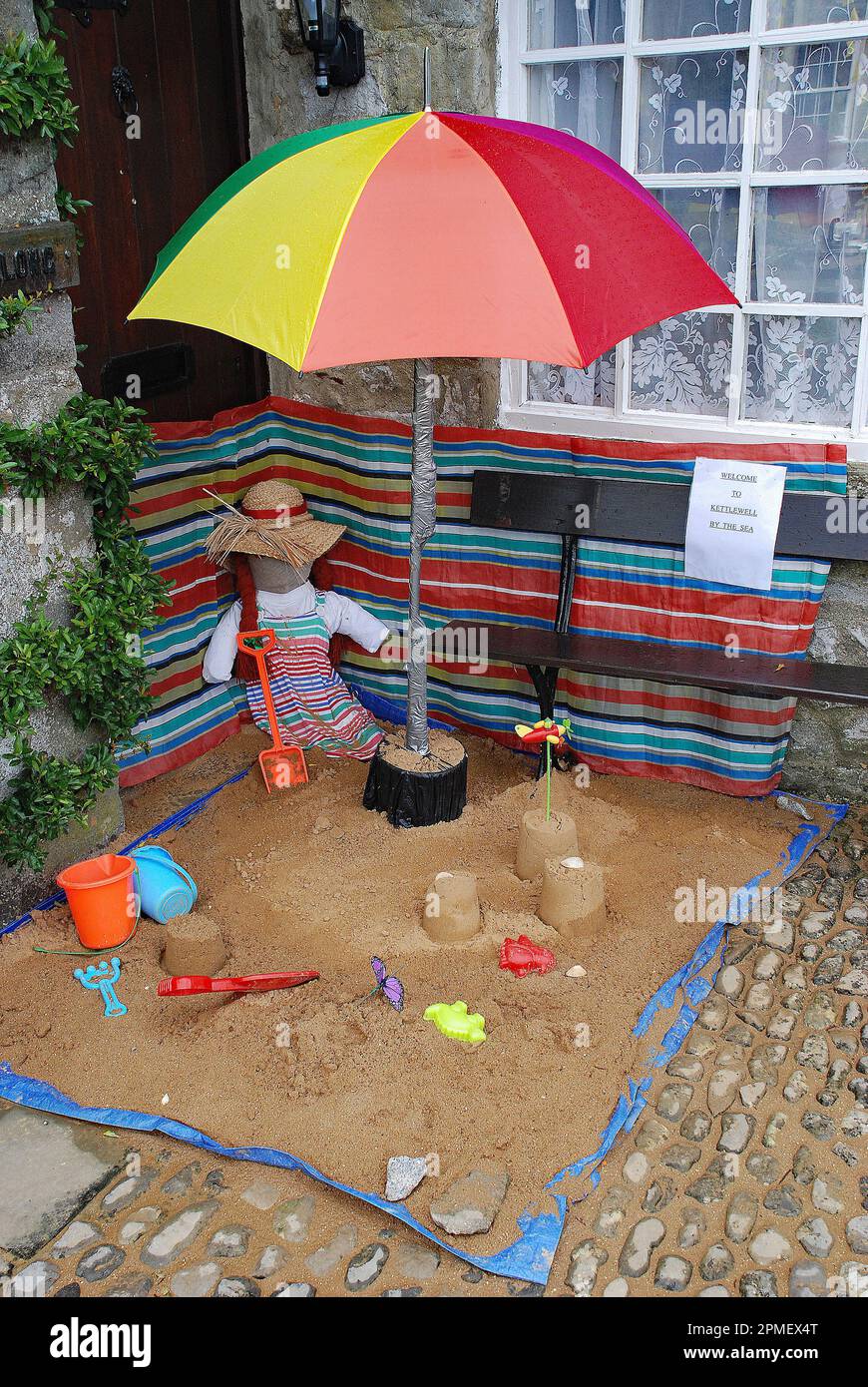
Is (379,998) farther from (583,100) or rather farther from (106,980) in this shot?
(583,100)

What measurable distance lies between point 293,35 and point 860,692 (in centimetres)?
370

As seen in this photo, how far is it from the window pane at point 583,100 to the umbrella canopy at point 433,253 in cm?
102

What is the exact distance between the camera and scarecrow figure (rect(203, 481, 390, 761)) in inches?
214

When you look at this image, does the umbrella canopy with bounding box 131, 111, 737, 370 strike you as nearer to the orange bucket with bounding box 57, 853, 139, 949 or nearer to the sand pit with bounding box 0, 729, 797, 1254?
the orange bucket with bounding box 57, 853, 139, 949

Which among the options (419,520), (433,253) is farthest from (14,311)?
(419,520)

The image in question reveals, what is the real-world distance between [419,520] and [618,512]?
0.94m

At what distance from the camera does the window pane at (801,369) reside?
4.64 metres

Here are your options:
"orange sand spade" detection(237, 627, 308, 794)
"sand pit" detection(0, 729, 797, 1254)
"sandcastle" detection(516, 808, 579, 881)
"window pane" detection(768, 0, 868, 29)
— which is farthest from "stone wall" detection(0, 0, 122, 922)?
"window pane" detection(768, 0, 868, 29)

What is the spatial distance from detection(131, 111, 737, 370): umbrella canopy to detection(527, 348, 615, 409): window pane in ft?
3.85

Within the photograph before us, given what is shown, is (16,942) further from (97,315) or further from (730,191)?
(730,191)

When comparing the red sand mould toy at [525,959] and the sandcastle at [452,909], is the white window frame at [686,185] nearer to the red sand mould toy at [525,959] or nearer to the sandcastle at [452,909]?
the sandcastle at [452,909]

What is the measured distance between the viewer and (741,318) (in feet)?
15.6

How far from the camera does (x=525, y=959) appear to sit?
3.93m

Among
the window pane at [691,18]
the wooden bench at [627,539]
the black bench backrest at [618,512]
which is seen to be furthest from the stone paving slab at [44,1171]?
the window pane at [691,18]
